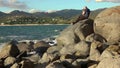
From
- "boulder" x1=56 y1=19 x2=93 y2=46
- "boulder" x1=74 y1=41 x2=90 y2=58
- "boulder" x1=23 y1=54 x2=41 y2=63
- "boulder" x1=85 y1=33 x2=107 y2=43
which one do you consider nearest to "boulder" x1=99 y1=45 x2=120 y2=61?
"boulder" x1=74 y1=41 x2=90 y2=58

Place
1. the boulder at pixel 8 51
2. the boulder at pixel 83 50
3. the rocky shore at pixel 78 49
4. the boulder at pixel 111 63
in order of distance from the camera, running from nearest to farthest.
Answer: the boulder at pixel 111 63, the rocky shore at pixel 78 49, the boulder at pixel 83 50, the boulder at pixel 8 51

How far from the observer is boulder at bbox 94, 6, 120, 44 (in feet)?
79.5

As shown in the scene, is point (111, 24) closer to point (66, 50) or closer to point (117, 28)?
point (117, 28)

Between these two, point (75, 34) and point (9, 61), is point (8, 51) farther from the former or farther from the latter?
point (75, 34)

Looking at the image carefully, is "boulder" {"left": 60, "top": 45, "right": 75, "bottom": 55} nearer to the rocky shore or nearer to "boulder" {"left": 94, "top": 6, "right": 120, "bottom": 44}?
the rocky shore

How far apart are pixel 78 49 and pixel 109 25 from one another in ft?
14.4

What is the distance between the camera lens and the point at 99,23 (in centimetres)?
2555

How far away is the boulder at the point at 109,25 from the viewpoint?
954 inches

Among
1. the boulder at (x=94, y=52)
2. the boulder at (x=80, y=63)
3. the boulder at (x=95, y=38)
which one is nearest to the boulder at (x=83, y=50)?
the boulder at (x=94, y=52)

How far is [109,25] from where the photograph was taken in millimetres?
24781

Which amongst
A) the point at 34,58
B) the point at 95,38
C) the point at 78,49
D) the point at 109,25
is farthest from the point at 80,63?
the point at 109,25

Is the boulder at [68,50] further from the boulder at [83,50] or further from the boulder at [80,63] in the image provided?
the boulder at [80,63]

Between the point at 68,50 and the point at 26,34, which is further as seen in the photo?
the point at 26,34

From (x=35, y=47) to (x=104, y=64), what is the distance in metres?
12.2
